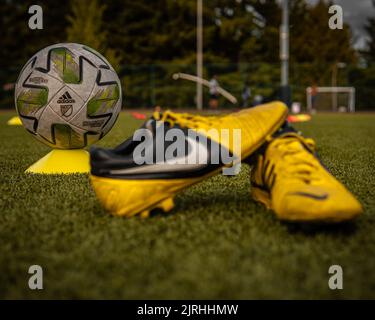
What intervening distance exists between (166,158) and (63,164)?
5.78 feet

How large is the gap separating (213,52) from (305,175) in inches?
1200

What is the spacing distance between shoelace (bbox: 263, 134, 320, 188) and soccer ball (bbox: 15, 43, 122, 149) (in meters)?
1.74

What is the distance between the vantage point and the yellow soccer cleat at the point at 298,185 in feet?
5.67

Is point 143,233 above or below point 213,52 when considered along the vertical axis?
below

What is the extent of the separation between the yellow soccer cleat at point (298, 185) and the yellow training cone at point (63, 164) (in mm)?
1673

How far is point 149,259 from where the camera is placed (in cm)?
160

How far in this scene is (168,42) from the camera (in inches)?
1210

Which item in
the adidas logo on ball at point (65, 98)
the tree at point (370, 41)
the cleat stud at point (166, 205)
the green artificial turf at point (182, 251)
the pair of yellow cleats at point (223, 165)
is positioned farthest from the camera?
the tree at point (370, 41)

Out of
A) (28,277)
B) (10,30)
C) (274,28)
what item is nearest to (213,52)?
(274,28)

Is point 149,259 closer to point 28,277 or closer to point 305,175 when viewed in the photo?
point 28,277

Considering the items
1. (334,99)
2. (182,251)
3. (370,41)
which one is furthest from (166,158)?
(370,41)

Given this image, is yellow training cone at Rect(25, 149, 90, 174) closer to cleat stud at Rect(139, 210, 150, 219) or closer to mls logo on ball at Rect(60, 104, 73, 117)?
mls logo on ball at Rect(60, 104, 73, 117)
